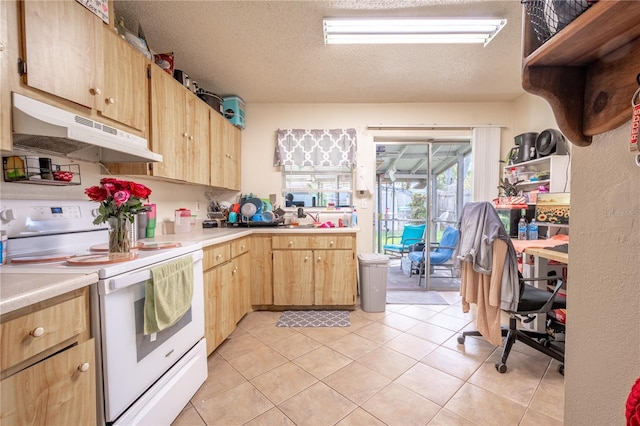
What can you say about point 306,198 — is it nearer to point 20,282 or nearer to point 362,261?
point 362,261

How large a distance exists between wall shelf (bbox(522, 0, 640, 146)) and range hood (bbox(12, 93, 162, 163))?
5.46 ft

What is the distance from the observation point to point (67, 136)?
108 centimetres

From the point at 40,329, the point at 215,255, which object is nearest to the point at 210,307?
the point at 215,255

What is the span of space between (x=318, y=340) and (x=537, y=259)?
2016mm

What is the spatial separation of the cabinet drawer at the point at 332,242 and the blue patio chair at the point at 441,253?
1.40 metres

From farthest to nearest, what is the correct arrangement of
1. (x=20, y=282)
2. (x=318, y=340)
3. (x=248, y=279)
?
(x=248, y=279)
(x=318, y=340)
(x=20, y=282)

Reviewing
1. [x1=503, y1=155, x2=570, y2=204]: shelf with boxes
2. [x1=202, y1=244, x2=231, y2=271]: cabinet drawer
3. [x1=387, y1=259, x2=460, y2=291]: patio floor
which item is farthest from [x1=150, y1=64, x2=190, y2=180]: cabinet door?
[x1=503, y1=155, x2=570, y2=204]: shelf with boxes

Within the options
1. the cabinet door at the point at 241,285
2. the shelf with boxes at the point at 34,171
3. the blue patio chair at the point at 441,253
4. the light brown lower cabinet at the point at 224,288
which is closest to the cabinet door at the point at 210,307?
the light brown lower cabinet at the point at 224,288

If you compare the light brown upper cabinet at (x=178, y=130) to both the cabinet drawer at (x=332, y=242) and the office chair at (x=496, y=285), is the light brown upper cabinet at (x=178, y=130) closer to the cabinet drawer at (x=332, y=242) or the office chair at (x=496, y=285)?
the cabinet drawer at (x=332, y=242)

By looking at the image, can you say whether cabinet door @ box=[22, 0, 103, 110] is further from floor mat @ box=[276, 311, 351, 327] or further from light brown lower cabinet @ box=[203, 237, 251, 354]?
floor mat @ box=[276, 311, 351, 327]

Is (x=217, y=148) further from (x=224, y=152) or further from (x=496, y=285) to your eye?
(x=496, y=285)

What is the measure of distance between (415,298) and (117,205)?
10.1 ft

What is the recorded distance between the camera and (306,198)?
10.7 feet

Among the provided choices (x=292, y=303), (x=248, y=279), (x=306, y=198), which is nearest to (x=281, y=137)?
(x=306, y=198)
